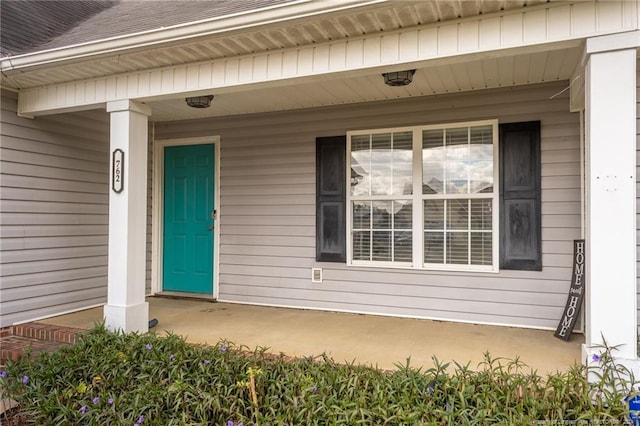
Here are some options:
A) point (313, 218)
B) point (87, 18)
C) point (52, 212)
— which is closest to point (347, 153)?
point (313, 218)

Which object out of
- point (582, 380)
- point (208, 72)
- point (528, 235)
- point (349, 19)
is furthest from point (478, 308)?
point (208, 72)

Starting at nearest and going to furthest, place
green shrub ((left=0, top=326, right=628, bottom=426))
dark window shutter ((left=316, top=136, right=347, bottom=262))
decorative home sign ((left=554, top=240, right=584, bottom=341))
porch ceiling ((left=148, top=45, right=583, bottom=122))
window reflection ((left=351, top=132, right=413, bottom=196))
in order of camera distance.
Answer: green shrub ((left=0, top=326, right=628, bottom=426)), porch ceiling ((left=148, top=45, right=583, bottom=122)), decorative home sign ((left=554, top=240, right=584, bottom=341)), window reflection ((left=351, top=132, right=413, bottom=196)), dark window shutter ((left=316, top=136, right=347, bottom=262))

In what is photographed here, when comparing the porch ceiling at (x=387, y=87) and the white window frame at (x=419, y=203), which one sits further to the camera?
the white window frame at (x=419, y=203)

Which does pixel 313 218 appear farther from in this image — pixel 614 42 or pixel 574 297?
pixel 614 42

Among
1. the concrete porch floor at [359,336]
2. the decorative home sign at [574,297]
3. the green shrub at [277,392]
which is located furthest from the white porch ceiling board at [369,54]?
the concrete porch floor at [359,336]

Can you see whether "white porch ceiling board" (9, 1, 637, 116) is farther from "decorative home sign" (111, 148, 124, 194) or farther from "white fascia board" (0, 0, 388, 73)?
"decorative home sign" (111, 148, 124, 194)

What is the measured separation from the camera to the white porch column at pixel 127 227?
3.72 meters

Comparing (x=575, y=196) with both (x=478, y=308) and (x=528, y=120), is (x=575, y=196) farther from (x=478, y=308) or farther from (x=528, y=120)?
(x=478, y=308)

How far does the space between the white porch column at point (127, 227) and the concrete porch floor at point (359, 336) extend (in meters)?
0.39

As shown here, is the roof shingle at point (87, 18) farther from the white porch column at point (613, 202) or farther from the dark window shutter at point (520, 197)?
the dark window shutter at point (520, 197)

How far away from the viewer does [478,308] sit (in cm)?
405

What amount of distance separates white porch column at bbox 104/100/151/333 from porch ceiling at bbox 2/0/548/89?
44 cm

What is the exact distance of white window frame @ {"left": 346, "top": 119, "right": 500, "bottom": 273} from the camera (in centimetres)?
402

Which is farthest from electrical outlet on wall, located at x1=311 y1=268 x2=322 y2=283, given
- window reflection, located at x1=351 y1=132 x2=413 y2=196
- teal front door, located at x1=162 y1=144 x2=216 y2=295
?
teal front door, located at x1=162 y1=144 x2=216 y2=295
